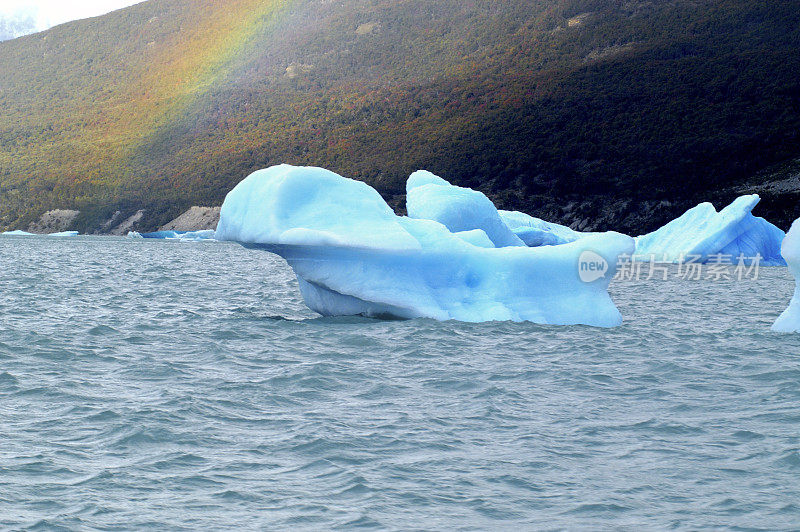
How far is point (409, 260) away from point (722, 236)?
2396cm

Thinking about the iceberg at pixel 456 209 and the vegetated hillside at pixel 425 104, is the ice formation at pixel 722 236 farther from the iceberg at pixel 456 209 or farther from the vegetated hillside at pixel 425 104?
the vegetated hillside at pixel 425 104

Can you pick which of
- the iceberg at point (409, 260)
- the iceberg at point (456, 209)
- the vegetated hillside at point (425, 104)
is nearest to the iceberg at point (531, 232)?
the iceberg at point (456, 209)

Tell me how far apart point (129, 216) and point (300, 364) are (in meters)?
84.0

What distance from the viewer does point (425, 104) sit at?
94375 mm

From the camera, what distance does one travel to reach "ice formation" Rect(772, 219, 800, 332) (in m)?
12.0

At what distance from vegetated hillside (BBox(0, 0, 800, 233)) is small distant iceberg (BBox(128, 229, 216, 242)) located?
388 centimetres

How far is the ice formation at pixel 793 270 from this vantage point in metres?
12.0

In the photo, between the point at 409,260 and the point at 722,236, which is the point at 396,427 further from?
the point at 722,236

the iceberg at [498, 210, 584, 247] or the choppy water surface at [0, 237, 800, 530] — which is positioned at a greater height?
the iceberg at [498, 210, 584, 247]

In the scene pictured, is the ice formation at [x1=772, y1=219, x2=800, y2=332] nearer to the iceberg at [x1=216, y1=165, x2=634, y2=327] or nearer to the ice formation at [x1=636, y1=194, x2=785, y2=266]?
the iceberg at [x1=216, y1=165, x2=634, y2=327]

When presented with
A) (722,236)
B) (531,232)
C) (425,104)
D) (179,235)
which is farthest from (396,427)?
(425,104)

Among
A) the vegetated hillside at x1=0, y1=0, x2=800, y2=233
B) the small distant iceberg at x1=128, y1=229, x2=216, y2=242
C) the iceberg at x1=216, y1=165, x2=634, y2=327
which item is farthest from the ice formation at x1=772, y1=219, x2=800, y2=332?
the small distant iceberg at x1=128, y1=229, x2=216, y2=242

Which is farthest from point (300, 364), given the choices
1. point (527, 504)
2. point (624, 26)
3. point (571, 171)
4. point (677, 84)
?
point (624, 26)

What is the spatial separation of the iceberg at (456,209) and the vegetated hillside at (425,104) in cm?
4000
